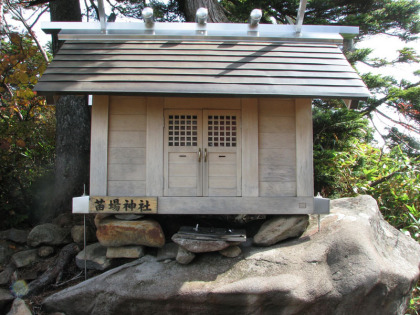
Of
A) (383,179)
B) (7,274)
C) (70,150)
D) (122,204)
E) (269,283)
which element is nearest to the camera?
(269,283)

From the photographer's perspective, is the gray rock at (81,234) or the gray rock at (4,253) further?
the gray rock at (81,234)

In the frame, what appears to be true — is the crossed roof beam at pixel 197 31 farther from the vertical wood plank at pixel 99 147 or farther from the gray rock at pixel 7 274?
the gray rock at pixel 7 274

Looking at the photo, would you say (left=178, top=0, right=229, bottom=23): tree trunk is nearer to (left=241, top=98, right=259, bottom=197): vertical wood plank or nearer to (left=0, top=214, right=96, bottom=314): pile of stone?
(left=241, top=98, right=259, bottom=197): vertical wood plank

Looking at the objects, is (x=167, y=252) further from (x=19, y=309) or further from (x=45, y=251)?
(x=45, y=251)

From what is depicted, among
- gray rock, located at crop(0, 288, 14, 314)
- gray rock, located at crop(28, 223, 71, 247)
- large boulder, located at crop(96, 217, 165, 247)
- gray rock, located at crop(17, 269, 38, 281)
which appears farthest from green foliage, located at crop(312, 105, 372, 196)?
gray rock, located at crop(0, 288, 14, 314)

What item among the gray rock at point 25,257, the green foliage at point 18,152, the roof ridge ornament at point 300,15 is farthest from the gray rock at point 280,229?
the green foliage at point 18,152

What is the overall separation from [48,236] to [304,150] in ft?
15.5

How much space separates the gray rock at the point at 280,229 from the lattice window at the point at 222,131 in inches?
53.6

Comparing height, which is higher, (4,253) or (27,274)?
(4,253)

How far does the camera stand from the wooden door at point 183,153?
15.4 ft

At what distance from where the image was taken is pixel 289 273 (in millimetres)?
4246

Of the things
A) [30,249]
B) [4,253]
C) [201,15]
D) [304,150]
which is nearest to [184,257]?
[304,150]

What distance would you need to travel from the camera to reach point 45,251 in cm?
567

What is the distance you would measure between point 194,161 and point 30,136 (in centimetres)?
483
